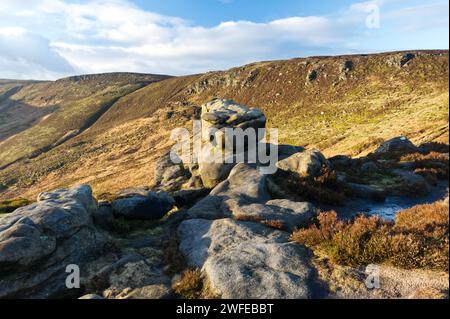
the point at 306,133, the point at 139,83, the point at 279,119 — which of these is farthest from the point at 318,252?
the point at 139,83

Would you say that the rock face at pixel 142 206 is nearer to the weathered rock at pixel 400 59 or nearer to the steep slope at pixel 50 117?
the weathered rock at pixel 400 59

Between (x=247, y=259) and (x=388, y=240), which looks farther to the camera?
A: (x=247, y=259)

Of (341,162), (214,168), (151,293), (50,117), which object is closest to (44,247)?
(151,293)

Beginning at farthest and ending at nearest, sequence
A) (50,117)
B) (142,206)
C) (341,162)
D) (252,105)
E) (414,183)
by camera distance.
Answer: (50,117)
(252,105)
(341,162)
(414,183)
(142,206)

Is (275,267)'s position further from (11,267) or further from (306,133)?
(306,133)

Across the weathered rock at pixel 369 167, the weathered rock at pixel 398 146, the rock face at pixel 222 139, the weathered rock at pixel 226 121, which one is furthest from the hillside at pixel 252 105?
the rock face at pixel 222 139

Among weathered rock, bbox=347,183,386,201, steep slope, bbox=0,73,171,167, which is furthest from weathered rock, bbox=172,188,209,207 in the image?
steep slope, bbox=0,73,171,167

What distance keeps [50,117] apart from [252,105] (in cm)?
9732

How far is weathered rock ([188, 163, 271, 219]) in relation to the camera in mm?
17516

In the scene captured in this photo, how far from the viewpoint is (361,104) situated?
245 feet

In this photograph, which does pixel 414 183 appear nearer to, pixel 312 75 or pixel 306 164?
pixel 306 164

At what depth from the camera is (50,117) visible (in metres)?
156
